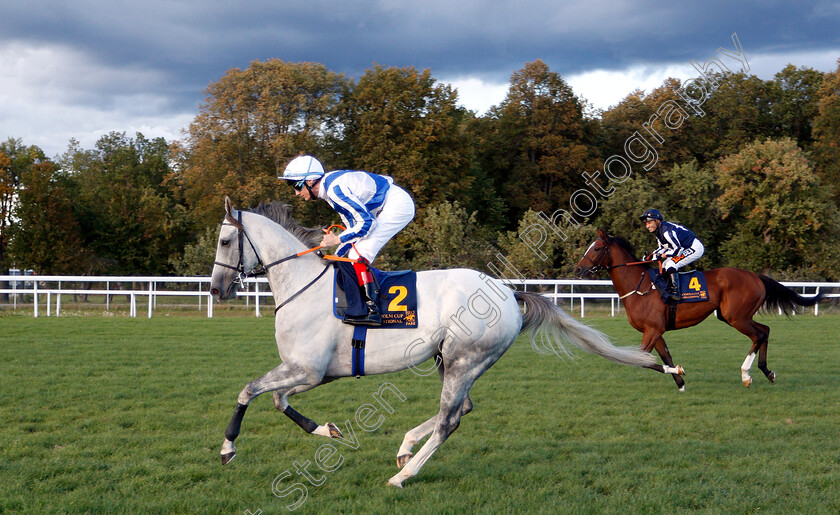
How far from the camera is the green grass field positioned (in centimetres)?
409

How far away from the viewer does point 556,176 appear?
88.0 feet

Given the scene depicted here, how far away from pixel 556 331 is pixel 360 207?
1.95 meters

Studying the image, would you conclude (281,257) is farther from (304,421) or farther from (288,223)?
(304,421)

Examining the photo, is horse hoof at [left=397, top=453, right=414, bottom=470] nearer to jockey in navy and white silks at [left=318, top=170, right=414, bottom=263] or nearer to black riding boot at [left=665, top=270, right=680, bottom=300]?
jockey in navy and white silks at [left=318, top=170, right=414, bottom=263]

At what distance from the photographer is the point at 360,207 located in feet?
14.8

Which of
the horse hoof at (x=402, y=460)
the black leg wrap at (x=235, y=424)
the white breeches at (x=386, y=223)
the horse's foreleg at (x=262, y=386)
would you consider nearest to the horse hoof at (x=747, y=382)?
the horse hoof at (x=402, y=460)

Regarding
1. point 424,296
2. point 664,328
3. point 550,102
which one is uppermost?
point 550,102

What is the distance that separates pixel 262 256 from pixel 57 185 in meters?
27.9

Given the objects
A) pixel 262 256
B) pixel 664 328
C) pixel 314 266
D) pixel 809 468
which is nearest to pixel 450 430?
pixel 314 266

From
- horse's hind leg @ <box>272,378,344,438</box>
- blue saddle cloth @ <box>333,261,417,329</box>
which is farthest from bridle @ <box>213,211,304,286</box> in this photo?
horse's hind leg @ <box>272,378,344,438</box>

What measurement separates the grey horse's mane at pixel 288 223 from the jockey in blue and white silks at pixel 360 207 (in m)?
0.16

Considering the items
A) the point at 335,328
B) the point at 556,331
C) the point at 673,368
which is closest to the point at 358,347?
the point at 335,328

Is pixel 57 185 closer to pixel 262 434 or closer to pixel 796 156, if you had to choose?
pixel 262 434

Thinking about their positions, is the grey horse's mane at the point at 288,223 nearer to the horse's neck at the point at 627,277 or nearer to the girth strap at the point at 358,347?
the girth strap at the point at 358,347
